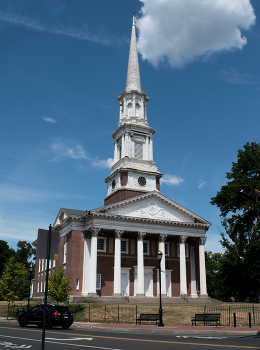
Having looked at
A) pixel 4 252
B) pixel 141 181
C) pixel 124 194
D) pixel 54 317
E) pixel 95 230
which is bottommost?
pixel 54 317

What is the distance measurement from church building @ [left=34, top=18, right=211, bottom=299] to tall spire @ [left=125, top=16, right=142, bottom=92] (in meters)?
8.76

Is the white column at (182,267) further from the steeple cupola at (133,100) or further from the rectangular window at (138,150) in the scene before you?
the steeple cupola at (133,100)

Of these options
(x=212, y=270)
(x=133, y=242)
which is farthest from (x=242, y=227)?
(x=212, y=270)

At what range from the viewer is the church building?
43906 millimetres

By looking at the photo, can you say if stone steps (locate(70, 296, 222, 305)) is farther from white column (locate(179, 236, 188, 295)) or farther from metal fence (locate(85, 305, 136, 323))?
metal fence (locate(85, 305, 136, 323))

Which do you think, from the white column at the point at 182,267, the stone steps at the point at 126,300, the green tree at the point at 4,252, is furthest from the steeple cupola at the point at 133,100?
the green tree at the point at 4,252

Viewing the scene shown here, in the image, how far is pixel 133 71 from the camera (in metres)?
61.9

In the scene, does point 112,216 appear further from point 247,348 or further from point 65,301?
point 247,348

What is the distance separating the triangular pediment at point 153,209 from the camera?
45.3 meters

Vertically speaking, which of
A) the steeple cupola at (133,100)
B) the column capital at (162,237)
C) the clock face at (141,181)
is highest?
the steeple cupola at (133,100)

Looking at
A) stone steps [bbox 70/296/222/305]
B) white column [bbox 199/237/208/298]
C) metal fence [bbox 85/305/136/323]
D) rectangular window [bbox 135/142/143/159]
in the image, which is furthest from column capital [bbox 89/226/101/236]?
rectangular window [bbox 135/142/143/159]

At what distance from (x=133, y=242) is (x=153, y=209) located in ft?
17.9

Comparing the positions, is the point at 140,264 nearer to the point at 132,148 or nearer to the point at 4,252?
the point at 132,148

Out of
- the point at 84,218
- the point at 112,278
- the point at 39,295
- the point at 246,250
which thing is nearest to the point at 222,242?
the point at 246,250
